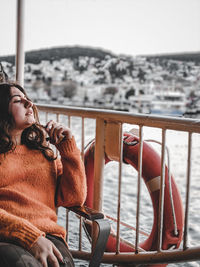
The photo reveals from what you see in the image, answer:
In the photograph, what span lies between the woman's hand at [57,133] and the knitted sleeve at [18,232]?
42cm

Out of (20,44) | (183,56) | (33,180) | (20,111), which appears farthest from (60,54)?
(33,180)

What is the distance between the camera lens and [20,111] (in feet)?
4.65

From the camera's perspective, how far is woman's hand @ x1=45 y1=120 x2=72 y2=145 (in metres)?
1.49

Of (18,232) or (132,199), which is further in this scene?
(132,199)

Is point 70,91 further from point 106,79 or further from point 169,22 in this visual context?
point 169,22

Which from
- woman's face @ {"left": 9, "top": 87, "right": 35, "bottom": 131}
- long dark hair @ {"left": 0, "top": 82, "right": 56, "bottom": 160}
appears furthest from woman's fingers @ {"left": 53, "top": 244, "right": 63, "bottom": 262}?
woman's face @ {"left": 9, "top": 87, "right": 35, "bottom": 131}

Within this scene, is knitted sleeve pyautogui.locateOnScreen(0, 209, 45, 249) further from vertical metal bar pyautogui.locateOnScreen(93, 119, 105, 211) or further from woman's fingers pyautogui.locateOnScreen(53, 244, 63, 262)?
vertical metal bar pyautogui.locateOnScreen(93, 119, 105, 211)

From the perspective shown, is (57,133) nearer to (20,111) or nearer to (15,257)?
(20,111)

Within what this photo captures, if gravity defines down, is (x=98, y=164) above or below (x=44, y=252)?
above

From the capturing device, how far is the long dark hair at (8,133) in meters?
1.41

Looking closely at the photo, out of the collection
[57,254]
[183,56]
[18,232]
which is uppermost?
[183,56]

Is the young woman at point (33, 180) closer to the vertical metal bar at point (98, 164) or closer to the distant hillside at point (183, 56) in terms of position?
the vertical metal bar at point (98, 164)

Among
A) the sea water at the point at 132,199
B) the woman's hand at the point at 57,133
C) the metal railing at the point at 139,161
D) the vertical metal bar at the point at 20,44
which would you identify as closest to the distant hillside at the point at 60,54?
the vertical metal bar at the point at 20,44

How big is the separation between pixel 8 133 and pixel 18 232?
0.45m
